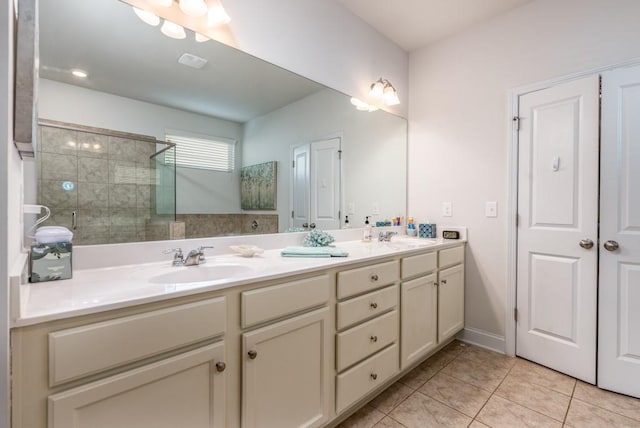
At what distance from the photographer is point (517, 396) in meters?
1.74

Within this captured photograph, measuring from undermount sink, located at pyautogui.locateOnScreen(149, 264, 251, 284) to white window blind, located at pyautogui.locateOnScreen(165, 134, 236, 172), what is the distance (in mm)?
548

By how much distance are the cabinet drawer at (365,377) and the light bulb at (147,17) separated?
73.5 inches

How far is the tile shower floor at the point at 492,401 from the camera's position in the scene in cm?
153

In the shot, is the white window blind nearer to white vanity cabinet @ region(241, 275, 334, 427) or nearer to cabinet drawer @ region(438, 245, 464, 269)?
white vanity cabinet @ region(241, 275, 334, 427)

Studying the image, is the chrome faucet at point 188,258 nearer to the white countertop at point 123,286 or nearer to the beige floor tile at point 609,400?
the white countertop at point 123,286

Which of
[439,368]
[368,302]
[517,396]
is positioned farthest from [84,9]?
[517,396]

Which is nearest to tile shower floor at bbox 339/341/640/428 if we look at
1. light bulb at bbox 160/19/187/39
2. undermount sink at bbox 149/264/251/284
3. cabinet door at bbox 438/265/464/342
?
cabinet door at bbox 438/265/464/342

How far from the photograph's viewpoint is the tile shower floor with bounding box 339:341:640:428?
5.02 ft

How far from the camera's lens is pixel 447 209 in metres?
2.55

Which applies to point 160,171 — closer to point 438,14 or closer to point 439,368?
point 439,368

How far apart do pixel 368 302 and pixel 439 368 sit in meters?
0.96

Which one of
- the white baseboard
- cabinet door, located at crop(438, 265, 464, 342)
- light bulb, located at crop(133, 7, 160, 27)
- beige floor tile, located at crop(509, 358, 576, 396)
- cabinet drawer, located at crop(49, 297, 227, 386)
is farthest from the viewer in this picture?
the white baseboard

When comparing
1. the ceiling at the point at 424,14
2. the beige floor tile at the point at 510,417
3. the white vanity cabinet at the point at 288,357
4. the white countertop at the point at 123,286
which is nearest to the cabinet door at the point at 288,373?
the white vanity cabinet at the point at 288,357

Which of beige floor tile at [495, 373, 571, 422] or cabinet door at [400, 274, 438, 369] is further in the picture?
cabinet door at [400, 274, 438, 369]
